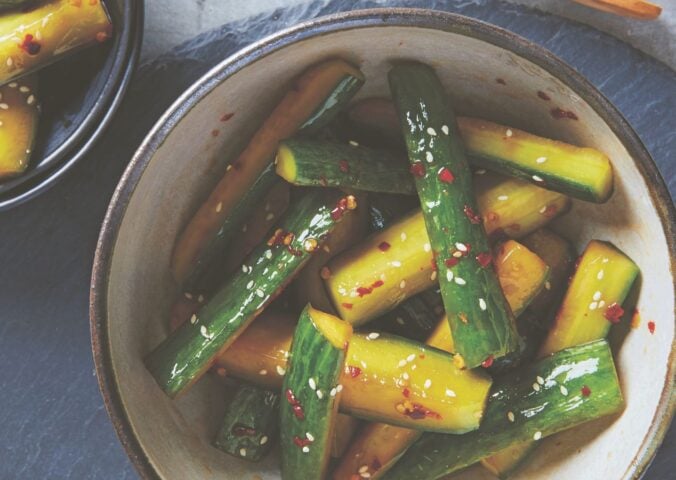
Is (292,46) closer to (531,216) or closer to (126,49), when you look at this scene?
(126,49)

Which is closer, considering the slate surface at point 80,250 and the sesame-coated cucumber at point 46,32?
the sesame-coated cucumber at point 46,32

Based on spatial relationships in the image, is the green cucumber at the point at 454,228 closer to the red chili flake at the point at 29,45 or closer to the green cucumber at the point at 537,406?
the green cucumber at the point at 537,406

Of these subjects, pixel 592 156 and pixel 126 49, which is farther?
pixel 126 49

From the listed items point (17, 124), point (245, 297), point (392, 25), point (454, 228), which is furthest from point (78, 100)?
point (454, 228)

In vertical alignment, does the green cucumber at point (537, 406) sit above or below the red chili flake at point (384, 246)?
below

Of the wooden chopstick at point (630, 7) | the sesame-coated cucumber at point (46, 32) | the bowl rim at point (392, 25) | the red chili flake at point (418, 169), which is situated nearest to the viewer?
the bowl rim at point (392, 25)

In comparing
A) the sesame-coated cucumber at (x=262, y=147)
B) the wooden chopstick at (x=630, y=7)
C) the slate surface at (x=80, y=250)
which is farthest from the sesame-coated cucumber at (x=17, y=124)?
the wooden chopstick at (x=630, y=7)

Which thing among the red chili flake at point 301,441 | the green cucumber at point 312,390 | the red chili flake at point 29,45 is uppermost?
the red chili flake at point 29,45

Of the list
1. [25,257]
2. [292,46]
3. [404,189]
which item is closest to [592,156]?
[404,189]

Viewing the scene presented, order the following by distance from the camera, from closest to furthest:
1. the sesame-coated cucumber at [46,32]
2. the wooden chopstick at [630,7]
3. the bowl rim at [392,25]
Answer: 1. the bowl rim at [392,25]
2. the sesame-coated cucumber at [46,32]
3. the wooden chopstick at [630,7]
